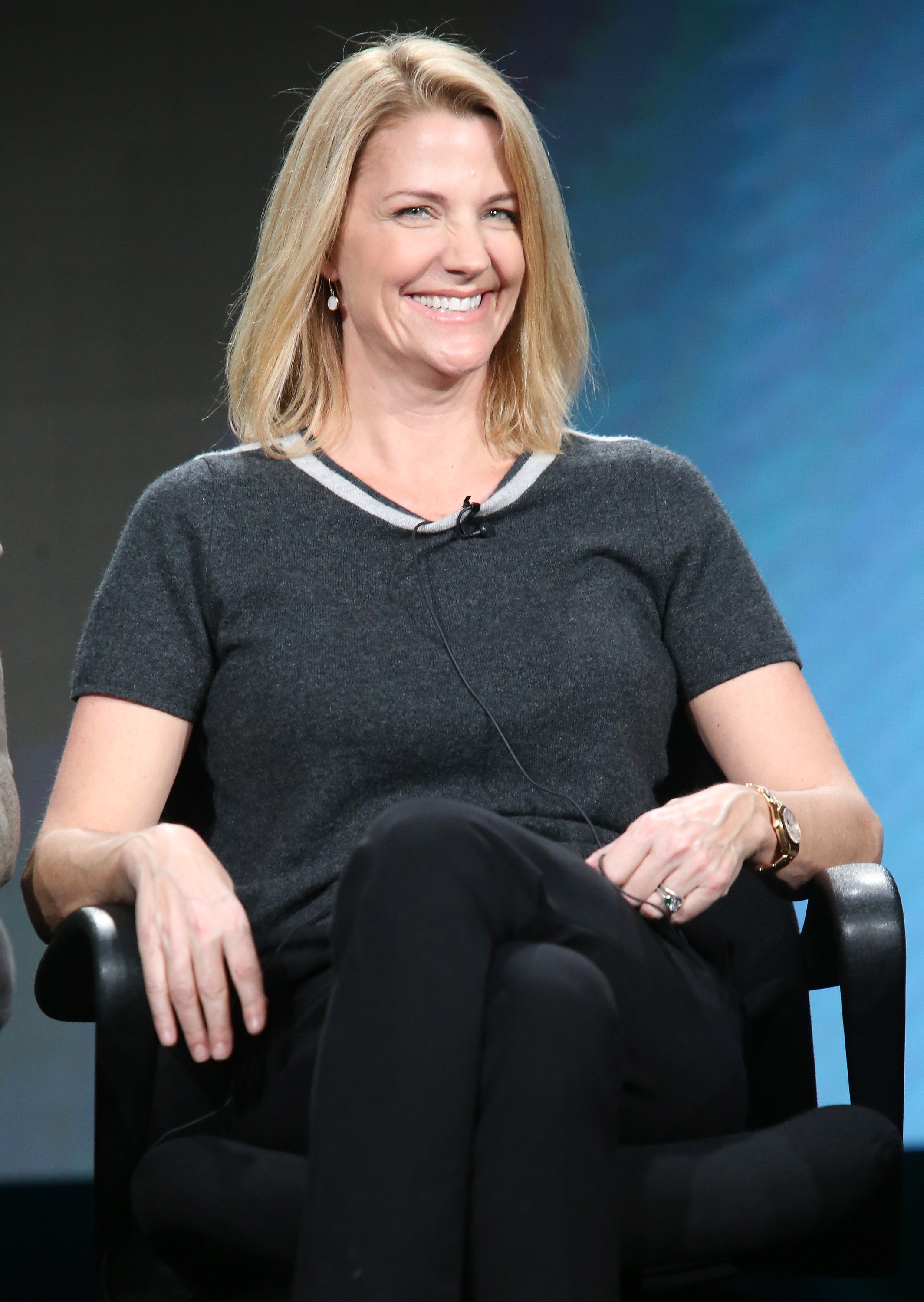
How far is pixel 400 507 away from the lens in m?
1.67

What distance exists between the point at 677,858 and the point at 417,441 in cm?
65

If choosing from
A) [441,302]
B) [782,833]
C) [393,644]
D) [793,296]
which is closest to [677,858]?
[782,833]

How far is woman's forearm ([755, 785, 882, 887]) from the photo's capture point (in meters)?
1.49

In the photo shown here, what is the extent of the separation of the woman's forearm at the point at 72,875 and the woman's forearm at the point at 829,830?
58cm

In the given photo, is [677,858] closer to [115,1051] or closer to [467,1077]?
[467,1077]

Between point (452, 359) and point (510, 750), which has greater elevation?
point (452, 359)

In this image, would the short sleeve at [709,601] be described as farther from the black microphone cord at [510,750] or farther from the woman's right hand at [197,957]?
the woman's right hand at [197,957]

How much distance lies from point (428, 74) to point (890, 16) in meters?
1.32

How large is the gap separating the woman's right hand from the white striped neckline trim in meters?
0.48

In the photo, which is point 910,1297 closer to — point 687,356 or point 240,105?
point 687,356

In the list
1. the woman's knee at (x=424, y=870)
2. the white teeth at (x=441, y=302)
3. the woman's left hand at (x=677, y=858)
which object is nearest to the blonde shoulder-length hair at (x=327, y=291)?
the white teeth at (x=441, y=302)

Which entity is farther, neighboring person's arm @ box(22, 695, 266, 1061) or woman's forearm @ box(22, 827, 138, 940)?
woman's forearm @ box(22, 827, 138, 940)

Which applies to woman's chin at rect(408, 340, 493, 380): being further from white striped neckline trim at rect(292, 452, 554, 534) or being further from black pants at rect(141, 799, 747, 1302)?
black pants at rect(141, 799, 747, 1302)

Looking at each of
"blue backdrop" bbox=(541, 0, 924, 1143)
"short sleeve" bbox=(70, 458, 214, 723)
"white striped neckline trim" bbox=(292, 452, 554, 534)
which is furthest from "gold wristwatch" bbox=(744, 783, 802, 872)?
"blue backdrop" bbox=(541, 0, 924, 1143)
